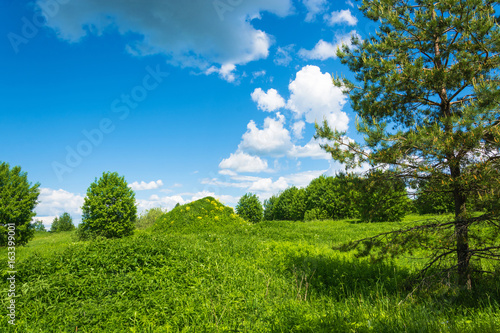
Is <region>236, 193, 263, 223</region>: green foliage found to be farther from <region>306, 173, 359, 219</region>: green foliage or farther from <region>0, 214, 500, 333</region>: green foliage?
<region>0, 214, 500, 333</region>: green foliage

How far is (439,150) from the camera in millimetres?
4434

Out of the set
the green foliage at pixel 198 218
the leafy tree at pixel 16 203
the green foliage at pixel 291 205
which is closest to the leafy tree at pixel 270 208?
the green foliage at pixel 291 205

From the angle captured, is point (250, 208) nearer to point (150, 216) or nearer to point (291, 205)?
point (291, 205)

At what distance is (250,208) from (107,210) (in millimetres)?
25536

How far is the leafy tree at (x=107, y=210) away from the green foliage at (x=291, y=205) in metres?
30.7

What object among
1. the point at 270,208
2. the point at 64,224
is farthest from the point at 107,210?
the point at 270,208

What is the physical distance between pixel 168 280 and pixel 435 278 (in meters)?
5.49

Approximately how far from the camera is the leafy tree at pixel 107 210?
14812 millimetres

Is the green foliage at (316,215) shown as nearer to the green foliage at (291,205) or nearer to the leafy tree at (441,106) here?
the green foliage at (291,205)

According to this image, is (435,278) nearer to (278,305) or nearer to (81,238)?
(278,305)

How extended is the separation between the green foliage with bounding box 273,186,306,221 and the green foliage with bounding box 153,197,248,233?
2454 cm

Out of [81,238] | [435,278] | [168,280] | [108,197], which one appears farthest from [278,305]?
[81,238]

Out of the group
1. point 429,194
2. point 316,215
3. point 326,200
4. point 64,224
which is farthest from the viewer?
point 64,224

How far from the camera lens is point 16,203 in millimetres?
12219
